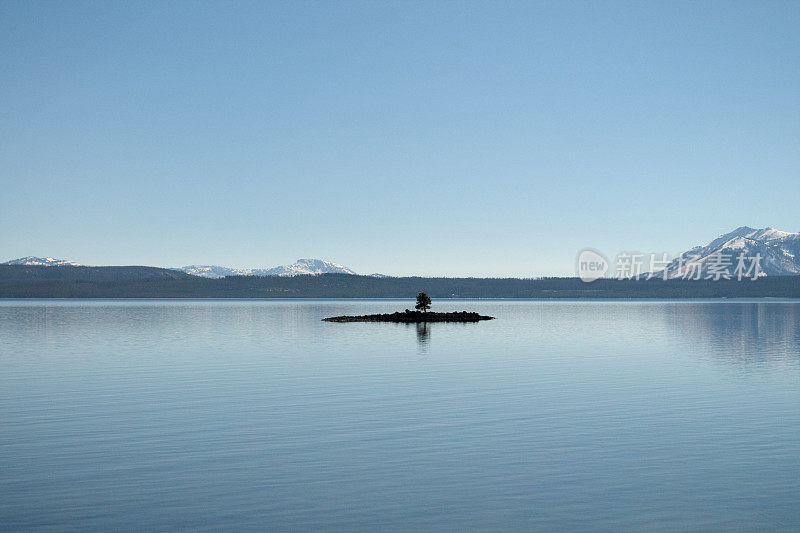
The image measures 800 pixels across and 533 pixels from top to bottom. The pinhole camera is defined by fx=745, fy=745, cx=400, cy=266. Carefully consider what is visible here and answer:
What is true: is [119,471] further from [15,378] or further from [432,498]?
[15,378]

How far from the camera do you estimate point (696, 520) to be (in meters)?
16.6

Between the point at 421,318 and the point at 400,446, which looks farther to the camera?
the point at 421,318

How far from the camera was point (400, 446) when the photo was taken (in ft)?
79.8

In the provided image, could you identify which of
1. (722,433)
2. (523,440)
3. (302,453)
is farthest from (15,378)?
(722,433)

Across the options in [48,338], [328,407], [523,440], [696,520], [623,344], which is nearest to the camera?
[696,520]

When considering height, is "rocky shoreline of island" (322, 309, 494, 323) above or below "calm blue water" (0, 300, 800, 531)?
above

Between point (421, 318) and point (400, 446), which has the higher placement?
point (421, 318)

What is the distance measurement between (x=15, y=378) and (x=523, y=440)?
107ft

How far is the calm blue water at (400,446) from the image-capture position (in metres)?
17.1

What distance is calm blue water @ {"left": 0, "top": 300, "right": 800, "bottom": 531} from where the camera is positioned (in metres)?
17.1

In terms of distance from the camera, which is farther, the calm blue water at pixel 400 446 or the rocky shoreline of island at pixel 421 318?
the rocky shoreline of island at pixel 421 318

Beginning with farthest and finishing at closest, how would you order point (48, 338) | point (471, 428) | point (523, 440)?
point (48, 338), point (471, 428), point (523, 440)

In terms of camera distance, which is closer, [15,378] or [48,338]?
[15,378]

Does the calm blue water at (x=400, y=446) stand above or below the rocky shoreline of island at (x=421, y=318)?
below
